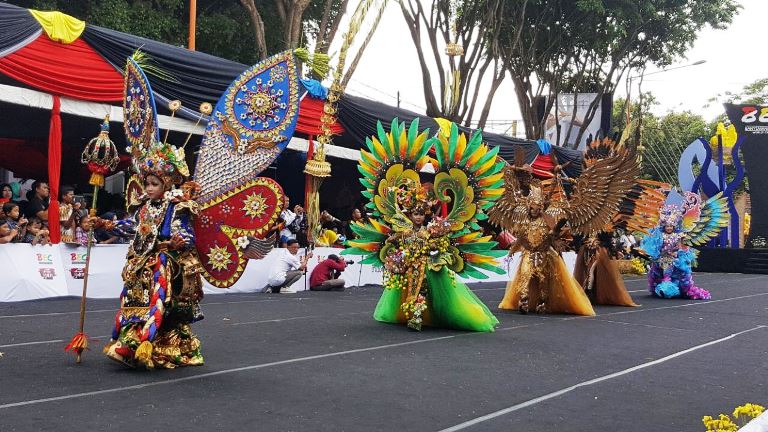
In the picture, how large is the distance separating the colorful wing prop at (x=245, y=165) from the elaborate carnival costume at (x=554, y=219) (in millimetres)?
6016

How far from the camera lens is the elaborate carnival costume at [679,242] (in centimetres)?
1542

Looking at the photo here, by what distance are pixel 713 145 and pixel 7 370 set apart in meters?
29.1

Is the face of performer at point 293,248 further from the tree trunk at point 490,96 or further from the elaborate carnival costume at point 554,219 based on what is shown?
the tree trunk at point 490,96

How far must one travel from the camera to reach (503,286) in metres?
18.1

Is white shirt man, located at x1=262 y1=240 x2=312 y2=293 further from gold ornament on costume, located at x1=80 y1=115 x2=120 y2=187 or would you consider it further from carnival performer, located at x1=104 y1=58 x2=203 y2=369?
gold ornament on costume, located at x1=80 y1=115 x2=120 y2=187

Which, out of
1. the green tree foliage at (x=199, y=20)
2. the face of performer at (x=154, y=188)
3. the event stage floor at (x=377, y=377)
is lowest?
the event stage floor at (x=377, y=377)

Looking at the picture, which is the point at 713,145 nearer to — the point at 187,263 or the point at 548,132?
the point at 548,132

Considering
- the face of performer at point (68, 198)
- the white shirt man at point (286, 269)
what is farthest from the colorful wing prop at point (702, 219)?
the face of performer at point (68, 198)

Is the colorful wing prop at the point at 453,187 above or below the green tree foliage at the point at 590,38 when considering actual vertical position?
below

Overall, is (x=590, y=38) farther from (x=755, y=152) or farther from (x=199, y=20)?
(x=199, y=20)

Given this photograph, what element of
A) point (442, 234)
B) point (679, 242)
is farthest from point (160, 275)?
point (679, 242)

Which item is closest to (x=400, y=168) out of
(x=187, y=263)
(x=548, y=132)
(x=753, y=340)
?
(x=187, y=263)

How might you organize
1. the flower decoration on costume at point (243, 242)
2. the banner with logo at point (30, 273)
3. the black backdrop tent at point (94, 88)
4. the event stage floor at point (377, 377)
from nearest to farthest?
the event stage floor at point (377, 377) < the flower decoration on costume at point (243, 242) < the banner with logo at point (30, 273) < the black backdrop tent at point (94, 88)

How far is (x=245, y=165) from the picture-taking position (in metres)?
6.50
